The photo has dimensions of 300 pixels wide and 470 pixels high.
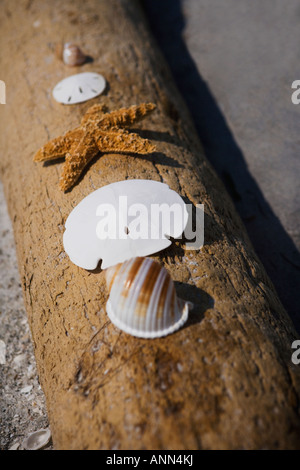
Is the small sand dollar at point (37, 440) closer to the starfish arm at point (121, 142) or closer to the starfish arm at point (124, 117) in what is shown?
the starfish arm at point (121, 142)

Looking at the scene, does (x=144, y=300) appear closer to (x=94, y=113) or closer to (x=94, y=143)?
(x=94, y=143)

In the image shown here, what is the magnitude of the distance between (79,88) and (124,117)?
916 mm

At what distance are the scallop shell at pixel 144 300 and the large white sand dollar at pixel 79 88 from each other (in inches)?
89.2

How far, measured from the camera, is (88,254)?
2.57 metres

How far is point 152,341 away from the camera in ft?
7.16

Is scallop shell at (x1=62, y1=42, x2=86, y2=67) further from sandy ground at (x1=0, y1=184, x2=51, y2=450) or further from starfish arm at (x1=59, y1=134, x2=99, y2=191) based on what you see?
sandy ground at (x1=0, y1=184, x2=51, y2=450)

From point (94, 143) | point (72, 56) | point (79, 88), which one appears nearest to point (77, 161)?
point (94, 143)

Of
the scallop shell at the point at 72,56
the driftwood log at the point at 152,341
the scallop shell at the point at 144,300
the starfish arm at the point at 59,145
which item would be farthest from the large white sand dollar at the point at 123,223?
the scallop shell at the point at 72,56

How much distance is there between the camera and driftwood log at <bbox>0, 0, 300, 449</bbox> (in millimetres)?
1977

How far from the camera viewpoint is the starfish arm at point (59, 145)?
124 inches
